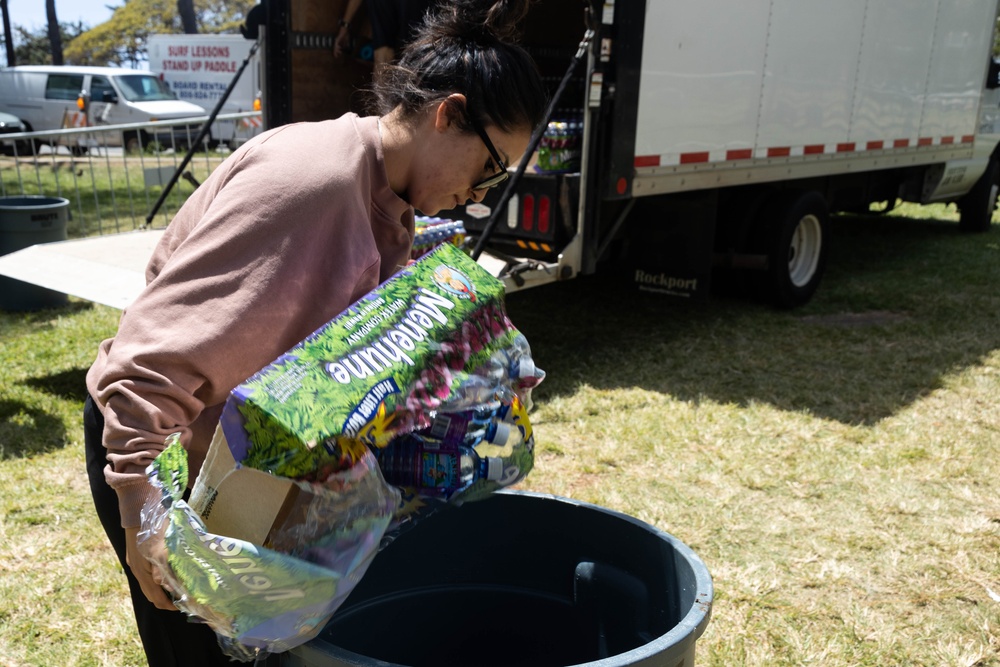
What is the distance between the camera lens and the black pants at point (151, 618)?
5.57 ft

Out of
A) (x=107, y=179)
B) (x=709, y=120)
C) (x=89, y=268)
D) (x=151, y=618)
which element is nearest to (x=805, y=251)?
(x=709, y=120)

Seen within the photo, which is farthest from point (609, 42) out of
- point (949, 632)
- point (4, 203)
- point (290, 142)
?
point (4, 203)

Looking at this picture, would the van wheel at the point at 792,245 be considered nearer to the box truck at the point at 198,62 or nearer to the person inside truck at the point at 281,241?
the person inside truck at the point at 281,241

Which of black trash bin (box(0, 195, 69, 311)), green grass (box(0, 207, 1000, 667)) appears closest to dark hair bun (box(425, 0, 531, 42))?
green grass (box(0, 207, 1000, 667))

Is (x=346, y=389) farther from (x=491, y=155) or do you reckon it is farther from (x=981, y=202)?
(x=981, y=202)

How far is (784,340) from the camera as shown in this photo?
6.00 metres

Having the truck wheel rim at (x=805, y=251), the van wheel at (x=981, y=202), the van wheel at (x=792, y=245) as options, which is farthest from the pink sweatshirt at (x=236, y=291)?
the van wheel at (x=981, y=202)

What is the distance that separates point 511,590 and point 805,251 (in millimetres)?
5792

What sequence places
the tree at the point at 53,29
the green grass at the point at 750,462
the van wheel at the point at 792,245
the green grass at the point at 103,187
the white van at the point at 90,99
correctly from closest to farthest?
the green grass at the point at 750,462, the van wheel at the point at 792,245, the green grass at the point at 103,187, the white van at the point at 90,99, the tree at the point at 53,29

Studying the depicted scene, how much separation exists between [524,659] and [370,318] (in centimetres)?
83

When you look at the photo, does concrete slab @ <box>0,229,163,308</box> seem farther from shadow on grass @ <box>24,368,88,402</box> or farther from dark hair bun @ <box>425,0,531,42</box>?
dark hair bun @ <box>425,0,531,42</box>

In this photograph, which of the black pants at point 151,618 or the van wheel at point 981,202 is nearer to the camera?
the black pants at point 151,618

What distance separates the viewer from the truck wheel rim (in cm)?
692

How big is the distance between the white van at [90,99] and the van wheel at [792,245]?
47.0 ft
